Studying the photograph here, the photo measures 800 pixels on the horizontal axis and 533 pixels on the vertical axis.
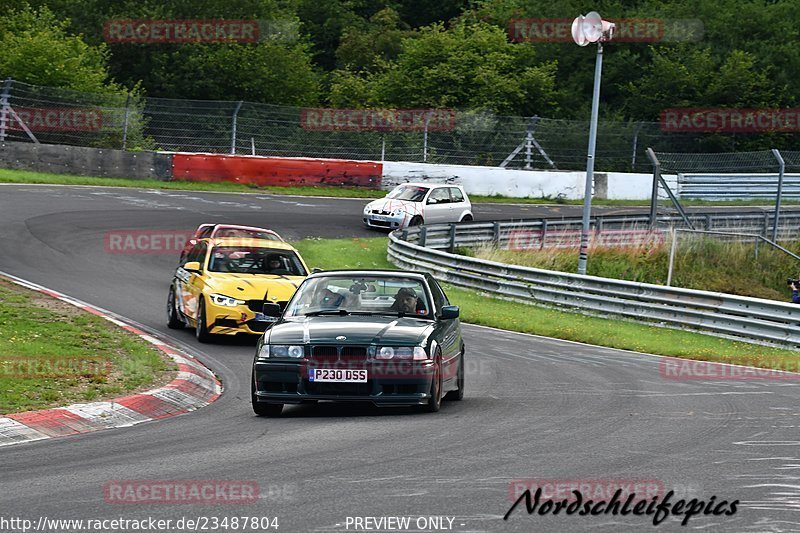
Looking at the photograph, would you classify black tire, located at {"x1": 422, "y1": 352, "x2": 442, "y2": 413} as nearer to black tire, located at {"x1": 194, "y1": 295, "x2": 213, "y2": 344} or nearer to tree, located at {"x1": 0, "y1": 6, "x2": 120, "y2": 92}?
black tire, located at {"x1": 194, "y1": 295, "x2": 213, "y2": 344}

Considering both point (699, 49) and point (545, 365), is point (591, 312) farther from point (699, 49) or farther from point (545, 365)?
point (699, 49)

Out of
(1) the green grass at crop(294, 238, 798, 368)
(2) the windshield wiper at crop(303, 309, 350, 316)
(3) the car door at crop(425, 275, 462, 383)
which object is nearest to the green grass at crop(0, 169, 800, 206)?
(1) the green grass at crop(294, 238, 798, 368)

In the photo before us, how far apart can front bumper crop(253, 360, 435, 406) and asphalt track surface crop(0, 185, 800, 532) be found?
0.68ft

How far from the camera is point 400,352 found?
36.4 feet

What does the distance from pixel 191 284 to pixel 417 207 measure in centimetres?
1740

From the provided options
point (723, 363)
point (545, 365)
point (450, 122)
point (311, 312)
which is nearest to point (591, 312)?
point (723, 363)

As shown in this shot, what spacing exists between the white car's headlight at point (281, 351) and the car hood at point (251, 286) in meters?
5.43

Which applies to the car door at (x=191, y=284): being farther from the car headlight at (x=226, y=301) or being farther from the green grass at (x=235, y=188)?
the green grass at (x=235, y=188)

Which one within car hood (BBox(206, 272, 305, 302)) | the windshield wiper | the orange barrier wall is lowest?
car hood (BBox(206, 272, 305, 302))

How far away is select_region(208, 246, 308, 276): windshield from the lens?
17.7 metres

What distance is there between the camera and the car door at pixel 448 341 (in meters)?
11.8

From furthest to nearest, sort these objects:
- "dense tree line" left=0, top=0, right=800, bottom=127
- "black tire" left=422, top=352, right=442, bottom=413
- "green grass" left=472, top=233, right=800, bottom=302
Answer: "dense tree line" left=0, top=0, right=800, bottom=127, "green grass" left=472, top=233, right=800, bottom=302, "black tire" left=422, top=352, right=442, bottom=413

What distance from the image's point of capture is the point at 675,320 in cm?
2216

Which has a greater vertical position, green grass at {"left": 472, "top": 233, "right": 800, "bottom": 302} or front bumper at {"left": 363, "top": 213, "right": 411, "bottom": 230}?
front bumper at {"left": 363, "top": 213, "right": 411, "bottom": 230}
